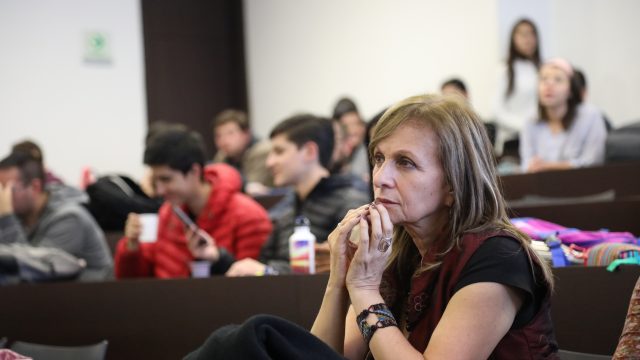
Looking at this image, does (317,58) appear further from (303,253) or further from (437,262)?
(437,262)

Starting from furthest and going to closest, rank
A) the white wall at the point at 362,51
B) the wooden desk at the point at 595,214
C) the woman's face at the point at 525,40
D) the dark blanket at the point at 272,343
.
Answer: the white wall at the point at 362,51
the woman's face at the point at 525,40
the wooden desk at the point at 595,214
the dark blanket at the point at 272,343

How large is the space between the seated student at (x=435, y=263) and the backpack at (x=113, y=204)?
3.02 metres

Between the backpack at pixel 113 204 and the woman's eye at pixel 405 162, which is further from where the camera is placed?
the backpack at pixel 113 204

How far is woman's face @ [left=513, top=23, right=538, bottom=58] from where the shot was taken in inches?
239

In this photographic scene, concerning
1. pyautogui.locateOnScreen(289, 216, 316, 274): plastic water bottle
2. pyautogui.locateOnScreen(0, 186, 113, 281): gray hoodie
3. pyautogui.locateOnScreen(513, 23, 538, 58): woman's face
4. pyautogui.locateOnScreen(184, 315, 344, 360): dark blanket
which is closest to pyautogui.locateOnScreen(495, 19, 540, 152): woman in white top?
pyautogui.locateOnScreen(513, 23, 538, 58): woman's face

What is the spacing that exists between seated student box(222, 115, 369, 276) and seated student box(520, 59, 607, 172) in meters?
1.75

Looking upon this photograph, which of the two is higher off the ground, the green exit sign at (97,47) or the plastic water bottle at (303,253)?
the green exit sign at (97,47)

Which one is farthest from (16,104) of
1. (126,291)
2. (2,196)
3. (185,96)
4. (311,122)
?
(126,291)

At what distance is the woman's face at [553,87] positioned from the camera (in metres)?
5.04

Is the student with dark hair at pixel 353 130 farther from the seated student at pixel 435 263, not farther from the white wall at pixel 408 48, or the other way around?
the seated student at pixel 435 263

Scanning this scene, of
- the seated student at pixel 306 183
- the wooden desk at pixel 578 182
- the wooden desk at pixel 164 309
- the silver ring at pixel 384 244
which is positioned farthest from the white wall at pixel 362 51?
the silver ring at pixel 384 244

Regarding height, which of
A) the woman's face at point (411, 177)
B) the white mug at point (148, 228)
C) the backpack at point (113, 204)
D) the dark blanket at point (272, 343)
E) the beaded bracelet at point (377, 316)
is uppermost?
the woman's face at point (411, 177)

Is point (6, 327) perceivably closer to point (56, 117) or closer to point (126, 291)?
point (126, 291)

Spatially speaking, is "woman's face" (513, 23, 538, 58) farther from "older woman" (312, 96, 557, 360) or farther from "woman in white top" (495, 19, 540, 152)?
"older woman" (312, 96, 557, 360)
